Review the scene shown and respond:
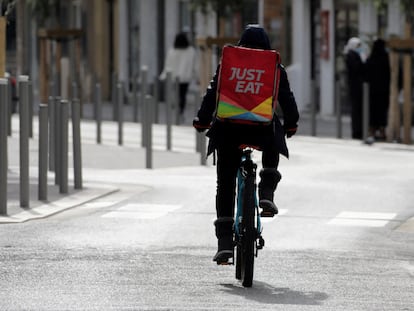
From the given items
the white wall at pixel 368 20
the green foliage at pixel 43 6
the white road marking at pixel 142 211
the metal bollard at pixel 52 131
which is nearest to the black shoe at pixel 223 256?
the white road marking at pixel 142 211

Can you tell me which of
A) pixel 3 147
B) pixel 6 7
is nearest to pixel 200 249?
pixel 3 147

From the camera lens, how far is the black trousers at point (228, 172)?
34.1ft

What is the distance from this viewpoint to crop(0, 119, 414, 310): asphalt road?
377 inches

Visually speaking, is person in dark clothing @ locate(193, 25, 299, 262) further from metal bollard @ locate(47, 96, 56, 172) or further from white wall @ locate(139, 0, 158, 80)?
white wall @ locate(139, 0, 158, 80)

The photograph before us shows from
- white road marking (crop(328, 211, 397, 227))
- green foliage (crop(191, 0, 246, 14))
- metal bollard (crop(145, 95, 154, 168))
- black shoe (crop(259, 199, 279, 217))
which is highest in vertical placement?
green foliage (crop(191, 0, 246, 14))

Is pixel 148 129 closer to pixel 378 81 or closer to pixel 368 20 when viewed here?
pixel 378 81

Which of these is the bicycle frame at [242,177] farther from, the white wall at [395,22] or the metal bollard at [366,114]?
the white wall at [395,22]

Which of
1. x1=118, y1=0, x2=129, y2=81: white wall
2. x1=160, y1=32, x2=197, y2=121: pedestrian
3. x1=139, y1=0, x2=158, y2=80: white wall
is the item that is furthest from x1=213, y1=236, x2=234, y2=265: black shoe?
x1=118, y1=0, x2=129, y2=81: white wall

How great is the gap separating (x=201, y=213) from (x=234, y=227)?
4.44 meters

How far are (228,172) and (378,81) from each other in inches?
660

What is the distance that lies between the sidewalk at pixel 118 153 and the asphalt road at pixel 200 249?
233 millimetres

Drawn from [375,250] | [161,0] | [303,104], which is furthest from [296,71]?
[375,250]

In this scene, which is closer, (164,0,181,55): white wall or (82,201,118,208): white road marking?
(82,201,118,208): white road marking

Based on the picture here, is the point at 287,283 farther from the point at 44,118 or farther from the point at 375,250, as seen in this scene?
the point at 44,118
